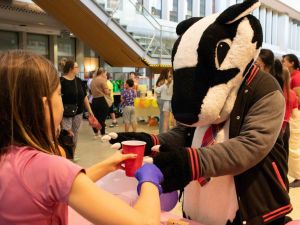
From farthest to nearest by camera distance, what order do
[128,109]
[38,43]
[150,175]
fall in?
[38,43], [128,109], [150,175]

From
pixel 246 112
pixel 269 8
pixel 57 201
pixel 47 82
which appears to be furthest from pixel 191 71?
pixel 269 8

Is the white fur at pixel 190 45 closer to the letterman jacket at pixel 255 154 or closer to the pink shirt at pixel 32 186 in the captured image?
the letterman jacket at pixel 255 154

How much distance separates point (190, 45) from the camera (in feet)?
4.60

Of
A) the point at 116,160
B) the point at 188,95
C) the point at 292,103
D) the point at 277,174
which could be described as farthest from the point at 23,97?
the point at 292,103

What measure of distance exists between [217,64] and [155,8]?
14.3 m

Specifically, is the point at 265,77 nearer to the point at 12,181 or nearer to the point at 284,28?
the point at 12,181

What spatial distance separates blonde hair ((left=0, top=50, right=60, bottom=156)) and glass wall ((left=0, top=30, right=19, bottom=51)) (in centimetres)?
1151

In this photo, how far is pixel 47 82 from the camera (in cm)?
98

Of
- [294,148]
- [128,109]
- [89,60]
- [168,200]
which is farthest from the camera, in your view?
[89,60]

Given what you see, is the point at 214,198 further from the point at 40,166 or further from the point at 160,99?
the point at 160,99

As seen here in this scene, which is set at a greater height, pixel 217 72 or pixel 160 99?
pixel 217 72

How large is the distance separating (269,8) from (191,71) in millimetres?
20861

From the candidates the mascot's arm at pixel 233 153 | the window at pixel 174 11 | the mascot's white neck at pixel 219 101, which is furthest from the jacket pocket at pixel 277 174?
the window at pixel 174 11

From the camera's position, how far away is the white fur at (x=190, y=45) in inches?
54.6
